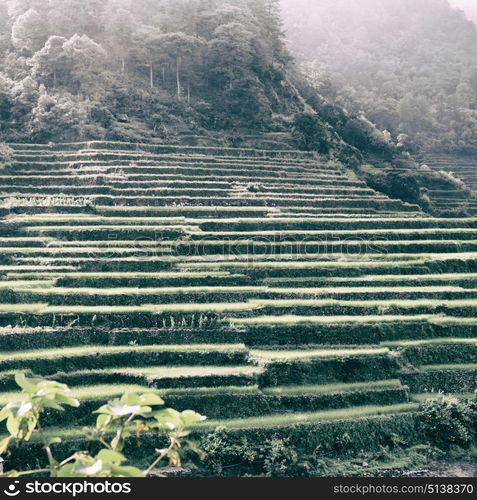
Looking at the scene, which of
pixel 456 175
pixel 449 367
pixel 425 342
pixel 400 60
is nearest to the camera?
pixel 449 367

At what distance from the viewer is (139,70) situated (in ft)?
92.8

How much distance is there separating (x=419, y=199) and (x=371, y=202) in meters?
4.64

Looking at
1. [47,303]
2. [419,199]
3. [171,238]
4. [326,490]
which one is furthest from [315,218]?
[326,490]

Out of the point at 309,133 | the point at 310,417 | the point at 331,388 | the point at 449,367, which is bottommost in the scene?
the point at 310,417

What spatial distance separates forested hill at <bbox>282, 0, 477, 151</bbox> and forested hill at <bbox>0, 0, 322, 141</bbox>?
11459 mm

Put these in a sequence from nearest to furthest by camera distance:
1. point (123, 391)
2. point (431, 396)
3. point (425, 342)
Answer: point (123, 391) → point (431, 396) → point (425, 342)

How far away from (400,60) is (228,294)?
49.6m

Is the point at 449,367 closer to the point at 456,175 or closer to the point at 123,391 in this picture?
the point at 123,391

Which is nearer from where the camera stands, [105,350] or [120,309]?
[105,350]

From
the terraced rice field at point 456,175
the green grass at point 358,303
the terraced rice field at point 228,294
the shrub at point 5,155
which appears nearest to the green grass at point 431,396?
the terraced rice field at point 228,294

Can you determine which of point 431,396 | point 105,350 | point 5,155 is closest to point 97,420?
point 105,350

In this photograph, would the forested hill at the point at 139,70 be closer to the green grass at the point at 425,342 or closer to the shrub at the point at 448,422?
the green grass at the point at 425,342

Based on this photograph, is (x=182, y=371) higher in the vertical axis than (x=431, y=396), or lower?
higher

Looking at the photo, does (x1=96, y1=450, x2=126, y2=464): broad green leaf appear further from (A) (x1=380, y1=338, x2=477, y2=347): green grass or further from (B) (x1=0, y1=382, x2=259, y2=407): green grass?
(A) (x1=380, y1=338, x2=477, y2=347): green grass
